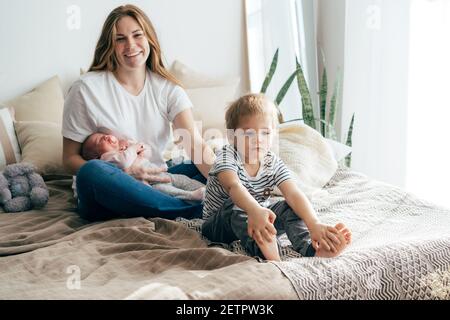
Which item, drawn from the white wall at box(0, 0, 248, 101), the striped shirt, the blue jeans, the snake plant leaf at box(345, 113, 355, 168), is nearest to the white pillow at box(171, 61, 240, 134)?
the white wall at box(0, 0, 248, 101)

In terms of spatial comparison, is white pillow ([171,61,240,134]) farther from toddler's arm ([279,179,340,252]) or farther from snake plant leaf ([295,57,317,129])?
toddler's arm ([279,179,340,252])

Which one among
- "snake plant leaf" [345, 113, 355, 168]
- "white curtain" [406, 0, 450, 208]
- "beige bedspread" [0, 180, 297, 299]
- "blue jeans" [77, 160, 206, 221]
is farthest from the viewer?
"snake plant leaf" [345, 113, 355, 168]

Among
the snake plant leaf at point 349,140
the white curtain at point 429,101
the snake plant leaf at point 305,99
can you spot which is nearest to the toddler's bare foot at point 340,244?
the white curtain at point 429,101

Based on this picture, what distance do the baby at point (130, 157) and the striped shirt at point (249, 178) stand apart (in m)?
0.26

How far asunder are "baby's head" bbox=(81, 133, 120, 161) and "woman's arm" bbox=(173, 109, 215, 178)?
0.27m

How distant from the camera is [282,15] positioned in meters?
3.57

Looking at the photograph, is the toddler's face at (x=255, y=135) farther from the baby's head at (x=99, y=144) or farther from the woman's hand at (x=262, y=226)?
the baby's head at (x=99, y=144)

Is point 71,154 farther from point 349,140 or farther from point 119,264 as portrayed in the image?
point 349,140

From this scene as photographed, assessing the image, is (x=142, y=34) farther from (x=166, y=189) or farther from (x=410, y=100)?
(x=410, y=100)

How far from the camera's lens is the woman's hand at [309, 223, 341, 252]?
1485 millimetres
